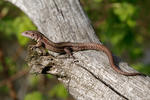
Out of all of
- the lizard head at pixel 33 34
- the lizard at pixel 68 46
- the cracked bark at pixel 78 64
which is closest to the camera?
the cracked bark at pixel 78 64

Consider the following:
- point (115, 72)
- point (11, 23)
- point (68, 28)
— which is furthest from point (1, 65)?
point (115, 72)

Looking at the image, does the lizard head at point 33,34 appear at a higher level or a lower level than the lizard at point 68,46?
higher

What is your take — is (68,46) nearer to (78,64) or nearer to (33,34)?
(78,64)

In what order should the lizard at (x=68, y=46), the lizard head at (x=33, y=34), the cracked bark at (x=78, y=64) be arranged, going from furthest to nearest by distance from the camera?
the lizard head at (x=33, y=34), the lizard at (x=68, y=46), the cracked bark at (x=78, y=64)

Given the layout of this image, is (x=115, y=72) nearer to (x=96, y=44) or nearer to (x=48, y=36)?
(x=96, y=44)

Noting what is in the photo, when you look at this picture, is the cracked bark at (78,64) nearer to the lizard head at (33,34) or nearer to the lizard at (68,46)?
the lizard at (68,46)

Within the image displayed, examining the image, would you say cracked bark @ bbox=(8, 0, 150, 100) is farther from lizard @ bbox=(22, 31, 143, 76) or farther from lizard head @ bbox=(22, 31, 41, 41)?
lizard head @ bbox=(22, 31, 41, 41)

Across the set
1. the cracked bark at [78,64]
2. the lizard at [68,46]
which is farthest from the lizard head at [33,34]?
the cracked bark at [78,64]

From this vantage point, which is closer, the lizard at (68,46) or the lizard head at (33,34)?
the lizard at (68,46)
